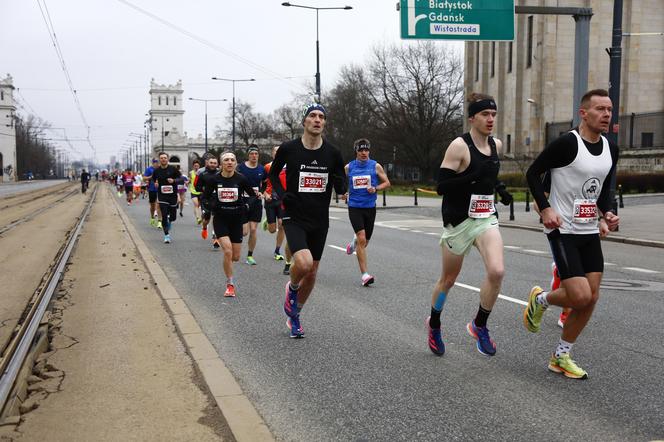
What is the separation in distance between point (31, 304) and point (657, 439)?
6.23 meters

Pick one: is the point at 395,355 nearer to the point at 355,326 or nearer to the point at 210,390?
the point at 355,326

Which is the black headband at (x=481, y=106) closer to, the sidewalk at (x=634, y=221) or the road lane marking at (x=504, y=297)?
the road lane marking at (x=504, y=297)

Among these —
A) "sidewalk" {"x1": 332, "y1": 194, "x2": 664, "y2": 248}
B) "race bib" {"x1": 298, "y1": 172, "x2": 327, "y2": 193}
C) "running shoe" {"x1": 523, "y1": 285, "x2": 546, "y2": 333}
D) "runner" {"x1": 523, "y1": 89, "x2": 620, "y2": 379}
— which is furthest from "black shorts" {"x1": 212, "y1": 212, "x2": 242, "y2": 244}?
"sidewalk" {"x1": 332, "y1": 194, "x2": 664, "y2": 248}

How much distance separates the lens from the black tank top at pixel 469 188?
5082mm

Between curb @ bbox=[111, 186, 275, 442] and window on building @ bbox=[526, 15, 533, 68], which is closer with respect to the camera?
curb @ bbox=[111, 186, 275, 442]

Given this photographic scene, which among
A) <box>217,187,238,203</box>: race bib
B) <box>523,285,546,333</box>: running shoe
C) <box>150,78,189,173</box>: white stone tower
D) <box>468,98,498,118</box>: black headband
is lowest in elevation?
<box>523,285,546,333</box>: running shoe

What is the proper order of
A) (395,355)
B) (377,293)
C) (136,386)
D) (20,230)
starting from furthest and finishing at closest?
(20,230), (377,293), (395,355), (136,386)

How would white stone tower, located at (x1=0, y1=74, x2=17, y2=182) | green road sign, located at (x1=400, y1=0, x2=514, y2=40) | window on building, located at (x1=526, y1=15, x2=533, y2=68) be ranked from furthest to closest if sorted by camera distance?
white stone tower, located at (x1=0, y1=74, x2=17, y2=182), window on building, located at (x1=526, y1=15, x2=533, y2=68), green road sign, located at (x1=400, y1=0, x2=514, y2=40)

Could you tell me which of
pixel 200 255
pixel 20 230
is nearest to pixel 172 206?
pixel 200 255

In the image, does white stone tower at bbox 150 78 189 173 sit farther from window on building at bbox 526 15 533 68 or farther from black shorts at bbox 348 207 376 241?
black shorts at bbox 348 207 376 241

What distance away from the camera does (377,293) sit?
27.4ft

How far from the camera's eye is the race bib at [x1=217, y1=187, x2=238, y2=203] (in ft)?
28.7

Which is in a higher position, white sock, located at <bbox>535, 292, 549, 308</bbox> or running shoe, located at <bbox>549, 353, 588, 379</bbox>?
white sock, located at <bbox>535, 292, 549, 308</bbox>

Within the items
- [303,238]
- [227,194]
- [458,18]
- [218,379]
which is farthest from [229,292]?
[458,18]
